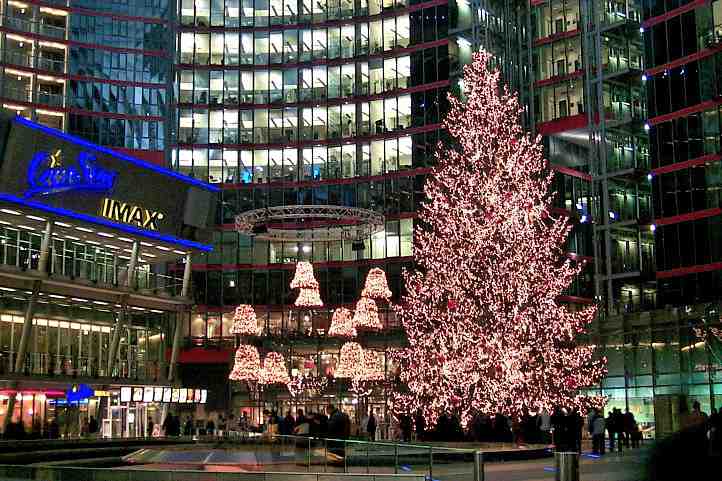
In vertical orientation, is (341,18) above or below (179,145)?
above

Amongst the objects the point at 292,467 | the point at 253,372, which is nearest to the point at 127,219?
the point at 253,372

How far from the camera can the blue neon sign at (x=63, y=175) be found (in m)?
38.8

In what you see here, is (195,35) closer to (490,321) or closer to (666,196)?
(666,196)

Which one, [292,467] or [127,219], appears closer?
[292,467]

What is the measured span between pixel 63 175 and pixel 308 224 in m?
37.4

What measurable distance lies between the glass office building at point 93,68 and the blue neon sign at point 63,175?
1586 inches

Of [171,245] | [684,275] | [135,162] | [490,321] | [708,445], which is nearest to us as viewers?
[708,445]

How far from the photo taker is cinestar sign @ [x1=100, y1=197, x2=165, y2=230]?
142ft

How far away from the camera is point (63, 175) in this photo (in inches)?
1586

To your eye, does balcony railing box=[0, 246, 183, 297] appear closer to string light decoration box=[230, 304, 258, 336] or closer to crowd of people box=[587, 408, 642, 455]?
string light decoration box=[230, 304, 258, 336]

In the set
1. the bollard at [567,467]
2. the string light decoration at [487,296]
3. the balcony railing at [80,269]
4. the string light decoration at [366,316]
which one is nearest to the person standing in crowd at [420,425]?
the string light decoration at [487,296]

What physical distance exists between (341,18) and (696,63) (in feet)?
107

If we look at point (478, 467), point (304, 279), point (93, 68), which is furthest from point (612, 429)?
point (93, 68)

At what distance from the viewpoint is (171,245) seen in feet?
159
